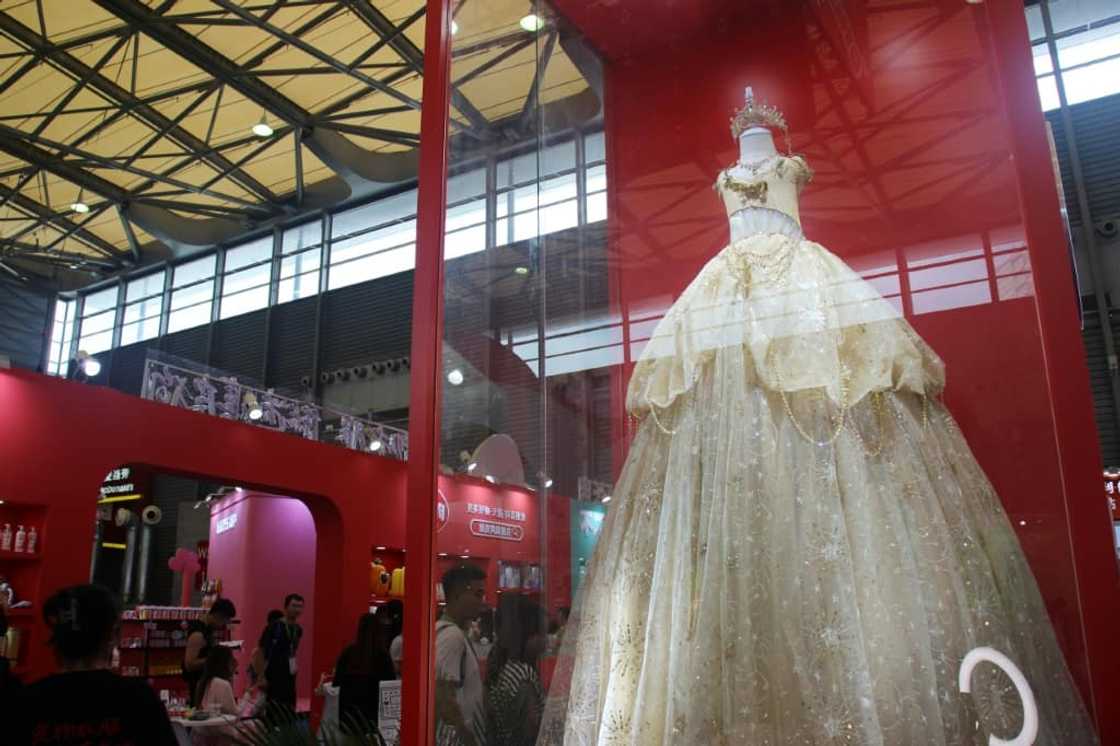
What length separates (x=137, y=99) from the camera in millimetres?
11344

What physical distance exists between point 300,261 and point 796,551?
45.3 ft

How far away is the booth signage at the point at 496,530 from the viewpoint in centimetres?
219

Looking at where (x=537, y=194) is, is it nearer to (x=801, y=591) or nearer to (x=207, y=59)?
(x=801, y=591)

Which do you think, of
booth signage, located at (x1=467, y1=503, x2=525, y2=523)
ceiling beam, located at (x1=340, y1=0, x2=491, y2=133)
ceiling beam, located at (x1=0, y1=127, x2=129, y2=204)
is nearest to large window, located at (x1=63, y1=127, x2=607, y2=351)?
ceiling beam, located at (x1=0, y1=127, x2=129, y2=204)

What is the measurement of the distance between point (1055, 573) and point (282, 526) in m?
9.62

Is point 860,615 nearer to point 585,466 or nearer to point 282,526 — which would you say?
point 585,466

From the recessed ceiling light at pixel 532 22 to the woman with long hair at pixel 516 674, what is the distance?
1582 mm

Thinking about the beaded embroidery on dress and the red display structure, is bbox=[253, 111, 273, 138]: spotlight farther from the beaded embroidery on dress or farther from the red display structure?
the beaded embroidery on dress

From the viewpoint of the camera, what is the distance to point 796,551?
1786 millimetres

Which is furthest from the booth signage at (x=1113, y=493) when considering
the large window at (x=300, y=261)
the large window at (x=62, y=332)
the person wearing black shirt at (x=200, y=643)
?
the large window at (x=62, y=332)

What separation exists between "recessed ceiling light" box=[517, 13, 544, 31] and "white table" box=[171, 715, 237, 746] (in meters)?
3.88

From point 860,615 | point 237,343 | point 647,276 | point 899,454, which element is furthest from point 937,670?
point 237,343

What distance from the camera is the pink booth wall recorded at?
32.3 ft

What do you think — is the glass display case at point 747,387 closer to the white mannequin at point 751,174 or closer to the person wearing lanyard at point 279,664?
the white mannequin at point 751,174
